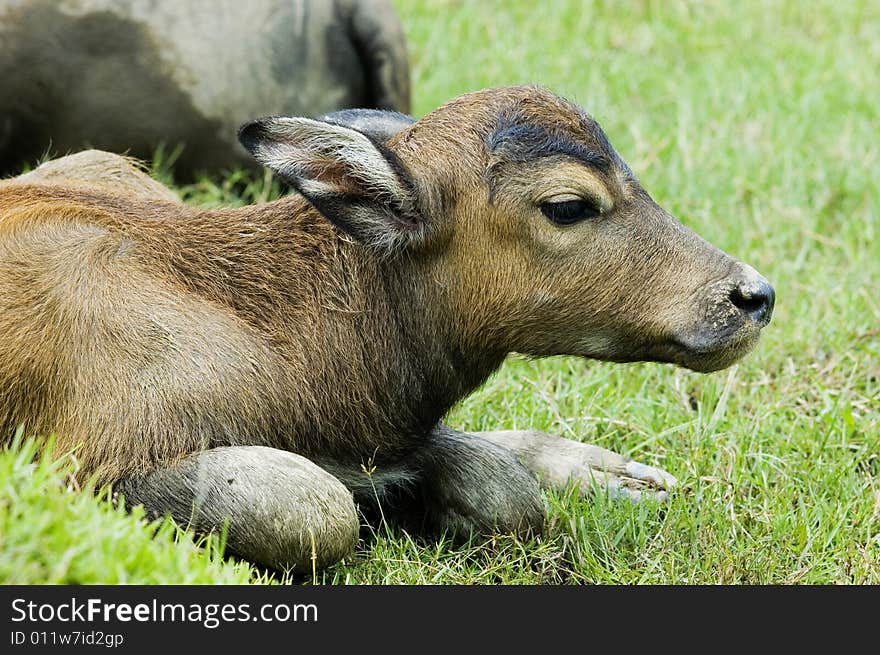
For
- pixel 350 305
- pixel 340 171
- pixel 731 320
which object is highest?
pixel 340 171

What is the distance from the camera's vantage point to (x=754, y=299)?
255 inches

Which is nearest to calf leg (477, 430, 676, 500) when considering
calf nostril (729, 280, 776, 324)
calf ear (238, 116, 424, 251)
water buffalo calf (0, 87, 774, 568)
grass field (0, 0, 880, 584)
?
grass field (0, 0, 880, 584)

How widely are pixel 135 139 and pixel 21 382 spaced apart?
4.28m

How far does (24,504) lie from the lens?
492 cm

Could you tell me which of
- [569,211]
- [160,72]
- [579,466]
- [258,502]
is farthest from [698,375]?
[160,72]

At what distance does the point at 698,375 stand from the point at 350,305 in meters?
2.77

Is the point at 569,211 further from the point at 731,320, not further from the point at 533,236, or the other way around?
the point at 731,320

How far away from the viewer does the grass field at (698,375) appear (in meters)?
6.39

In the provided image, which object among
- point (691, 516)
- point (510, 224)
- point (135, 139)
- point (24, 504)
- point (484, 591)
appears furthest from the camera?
point (135, 139)

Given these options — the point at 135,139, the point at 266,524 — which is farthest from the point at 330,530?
the point at 135,139

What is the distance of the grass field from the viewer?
21.0 ft

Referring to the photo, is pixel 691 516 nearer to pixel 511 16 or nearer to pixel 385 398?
pixel 385 398

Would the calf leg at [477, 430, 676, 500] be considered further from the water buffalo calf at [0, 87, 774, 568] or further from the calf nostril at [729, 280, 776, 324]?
the calf nostril at [729, 280, 776, 324]

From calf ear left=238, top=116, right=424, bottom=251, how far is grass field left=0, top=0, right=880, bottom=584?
1.07 m
